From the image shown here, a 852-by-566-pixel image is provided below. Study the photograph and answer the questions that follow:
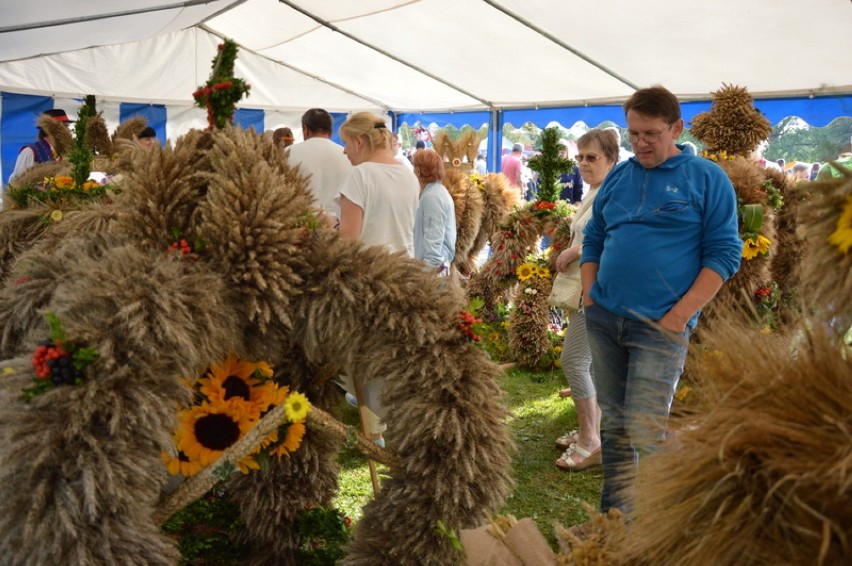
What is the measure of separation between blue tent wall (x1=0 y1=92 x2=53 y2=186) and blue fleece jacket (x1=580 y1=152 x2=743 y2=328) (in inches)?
377

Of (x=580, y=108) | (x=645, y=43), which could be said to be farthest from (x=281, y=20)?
(x=645, y=43)

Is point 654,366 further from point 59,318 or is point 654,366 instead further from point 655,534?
point 59,318

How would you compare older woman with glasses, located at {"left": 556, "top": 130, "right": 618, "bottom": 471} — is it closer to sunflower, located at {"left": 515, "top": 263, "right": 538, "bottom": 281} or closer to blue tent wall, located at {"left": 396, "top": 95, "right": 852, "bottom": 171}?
sunflower, located at {"left": 515, "top": 263, "right": 538, "bottom": 281}

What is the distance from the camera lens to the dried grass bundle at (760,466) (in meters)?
0.80

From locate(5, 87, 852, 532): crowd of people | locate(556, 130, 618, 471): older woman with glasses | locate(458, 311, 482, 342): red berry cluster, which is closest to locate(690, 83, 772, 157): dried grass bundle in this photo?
locate(556, 130, 618, 471): older woman with glasses

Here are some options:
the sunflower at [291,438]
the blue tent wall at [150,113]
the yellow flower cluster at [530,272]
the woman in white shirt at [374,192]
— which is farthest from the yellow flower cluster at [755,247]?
the blue tent wall at [150,113]

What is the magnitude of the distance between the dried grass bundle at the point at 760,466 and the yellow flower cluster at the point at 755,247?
10.4 feet

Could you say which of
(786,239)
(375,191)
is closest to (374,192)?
(375,191)

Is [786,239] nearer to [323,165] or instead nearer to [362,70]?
[323,165]

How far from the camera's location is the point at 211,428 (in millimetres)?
2023

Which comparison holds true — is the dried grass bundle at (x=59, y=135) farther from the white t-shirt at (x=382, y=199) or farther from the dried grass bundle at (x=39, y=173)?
the white t-shirt at (x=382, y=199)

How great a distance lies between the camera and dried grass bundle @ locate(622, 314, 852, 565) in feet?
2.62

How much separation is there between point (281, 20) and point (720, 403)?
8.67 metres

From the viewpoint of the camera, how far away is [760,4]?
529cm
